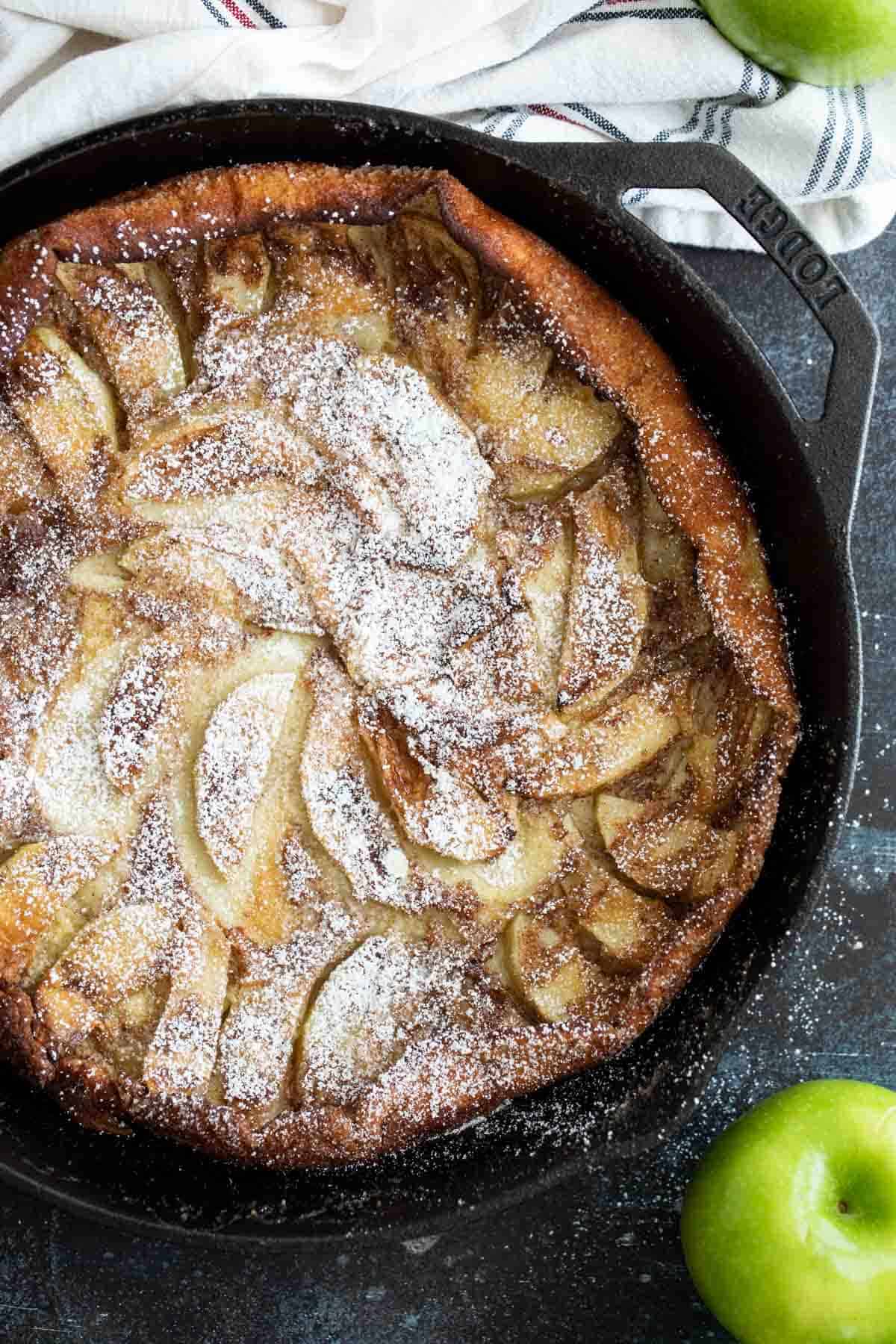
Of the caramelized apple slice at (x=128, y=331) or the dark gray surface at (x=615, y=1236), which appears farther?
the dark gray surface at (x=615, y=1236)

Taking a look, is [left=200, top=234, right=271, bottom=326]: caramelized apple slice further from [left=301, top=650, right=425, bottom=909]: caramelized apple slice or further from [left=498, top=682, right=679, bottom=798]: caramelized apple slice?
[left=498, top=682, right=679, bottom=798]: caramelized apple slice

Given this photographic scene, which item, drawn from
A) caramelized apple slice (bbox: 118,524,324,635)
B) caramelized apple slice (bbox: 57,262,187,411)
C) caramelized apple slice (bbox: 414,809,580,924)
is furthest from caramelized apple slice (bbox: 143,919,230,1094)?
caramelized apple slice (bbox: 57,262,187,411)

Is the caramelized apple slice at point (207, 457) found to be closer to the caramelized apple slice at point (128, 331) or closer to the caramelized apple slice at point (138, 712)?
the caramelized apple slice at point (128, 331)

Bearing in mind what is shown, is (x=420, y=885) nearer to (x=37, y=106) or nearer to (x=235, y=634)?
(x=235, y=634)

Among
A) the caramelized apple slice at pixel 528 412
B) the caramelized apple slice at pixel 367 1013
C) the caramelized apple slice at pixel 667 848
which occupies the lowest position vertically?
the caramelized apple slice at pixel 367 1013

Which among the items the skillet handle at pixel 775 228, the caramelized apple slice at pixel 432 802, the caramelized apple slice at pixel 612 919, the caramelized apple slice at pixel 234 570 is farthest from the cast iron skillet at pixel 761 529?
the caramelized apple slice at pixel 234 570

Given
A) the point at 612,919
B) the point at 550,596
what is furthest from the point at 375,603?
the point at 612,919

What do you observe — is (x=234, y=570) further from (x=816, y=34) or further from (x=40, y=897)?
(x=816, y=34)
